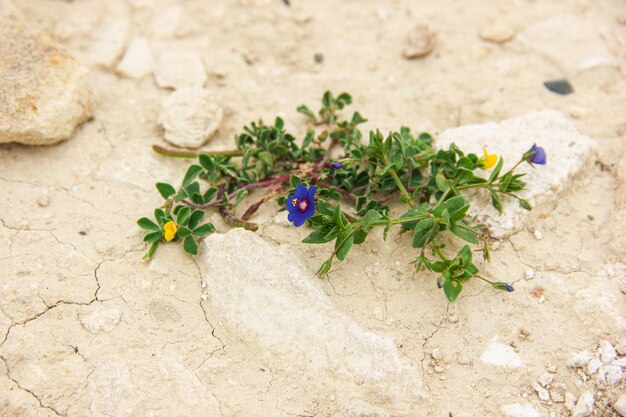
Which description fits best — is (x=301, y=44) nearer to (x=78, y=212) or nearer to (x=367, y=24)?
(x=367, y=24)

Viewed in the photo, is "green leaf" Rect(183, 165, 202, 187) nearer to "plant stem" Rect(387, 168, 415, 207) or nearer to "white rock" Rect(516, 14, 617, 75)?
"plant stem" Rect(387, 168, 415, 207)

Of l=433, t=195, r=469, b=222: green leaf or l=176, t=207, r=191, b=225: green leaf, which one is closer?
l=433, t=195, r=469, b=222: green leaf

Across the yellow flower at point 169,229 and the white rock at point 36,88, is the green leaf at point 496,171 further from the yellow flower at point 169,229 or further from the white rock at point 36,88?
the white rock at point 36,88

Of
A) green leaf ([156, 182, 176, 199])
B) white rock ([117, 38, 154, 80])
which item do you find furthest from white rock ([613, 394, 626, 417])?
white rock ([117, 38, 154, 80])

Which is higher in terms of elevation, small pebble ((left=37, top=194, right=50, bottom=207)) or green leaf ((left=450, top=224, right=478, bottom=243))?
green leaf ((left=450, top=224, right=478, bottom=243))

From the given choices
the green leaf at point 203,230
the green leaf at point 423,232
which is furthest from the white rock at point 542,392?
the green leaf at point 203,230

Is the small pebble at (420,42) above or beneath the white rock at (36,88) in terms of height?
beneath

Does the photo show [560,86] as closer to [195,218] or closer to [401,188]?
[401,188]
